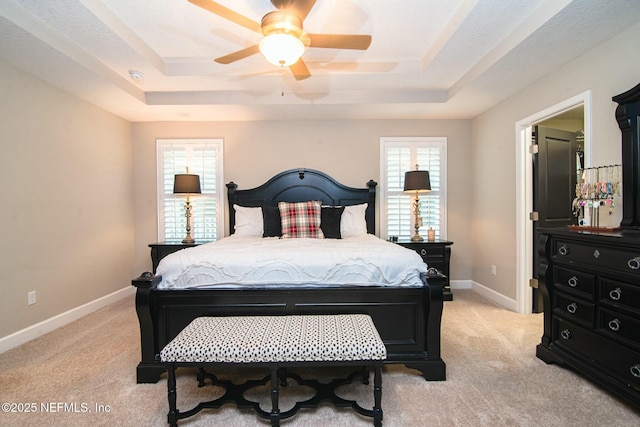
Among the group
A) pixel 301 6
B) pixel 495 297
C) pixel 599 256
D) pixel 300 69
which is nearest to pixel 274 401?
pixel 599 256

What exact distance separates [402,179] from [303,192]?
146 centimetres

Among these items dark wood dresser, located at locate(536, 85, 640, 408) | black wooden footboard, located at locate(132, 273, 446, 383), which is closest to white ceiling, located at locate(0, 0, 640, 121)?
dark wood dresser, located at locate(536, 85, 640, 408)

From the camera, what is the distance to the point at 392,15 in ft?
8.49

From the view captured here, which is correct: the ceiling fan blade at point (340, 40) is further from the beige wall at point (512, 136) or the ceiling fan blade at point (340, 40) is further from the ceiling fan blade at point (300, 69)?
the beige wall at point (512, 136)

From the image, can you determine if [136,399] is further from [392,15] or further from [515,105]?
[515,105]

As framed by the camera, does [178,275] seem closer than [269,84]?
Yes

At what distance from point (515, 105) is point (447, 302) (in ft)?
8.02

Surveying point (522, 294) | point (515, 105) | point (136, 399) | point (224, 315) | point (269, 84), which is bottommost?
point (136, 399)

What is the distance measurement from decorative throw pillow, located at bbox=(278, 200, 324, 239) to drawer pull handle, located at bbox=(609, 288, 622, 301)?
8.18 ft

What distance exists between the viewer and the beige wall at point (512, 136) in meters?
2.35

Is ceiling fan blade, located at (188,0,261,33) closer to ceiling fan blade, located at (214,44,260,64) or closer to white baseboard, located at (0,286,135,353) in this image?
ceiling fan blade, located at (214,44,260,64)

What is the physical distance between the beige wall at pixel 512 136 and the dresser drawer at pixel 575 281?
0.91 metres

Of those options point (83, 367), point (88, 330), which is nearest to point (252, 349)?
point (83, 367)

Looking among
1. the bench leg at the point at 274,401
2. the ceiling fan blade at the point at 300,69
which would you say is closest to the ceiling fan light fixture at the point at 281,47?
the ceiling fan blade at the point at 300,69
